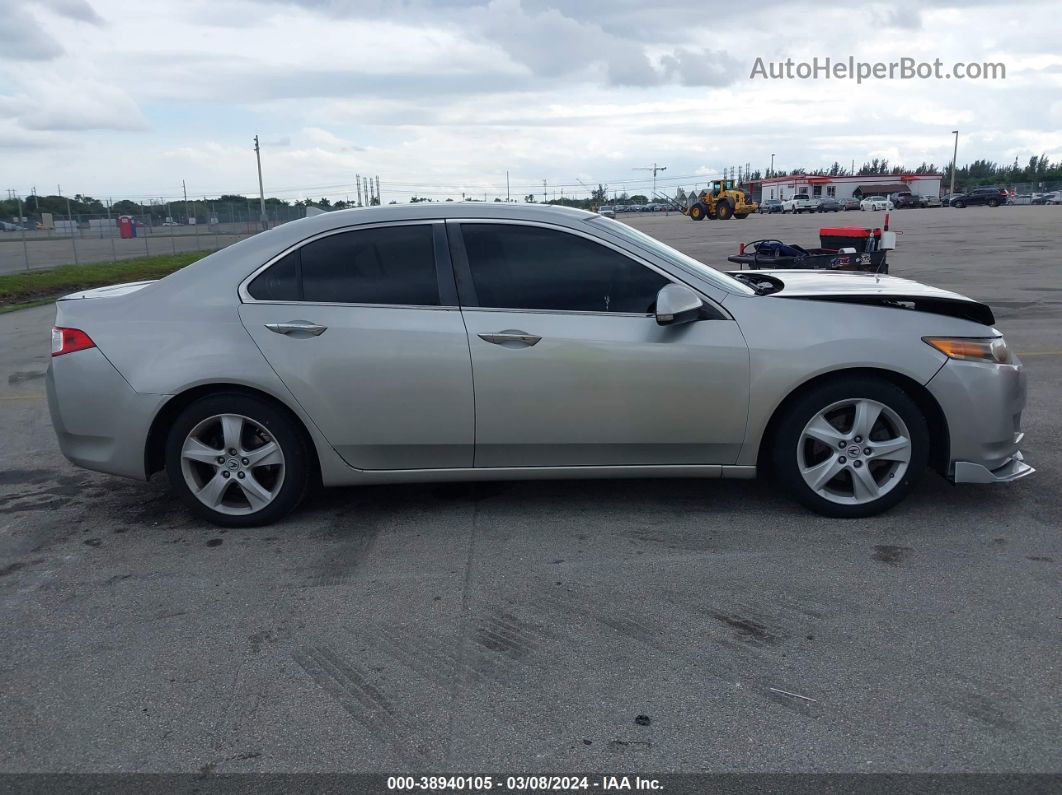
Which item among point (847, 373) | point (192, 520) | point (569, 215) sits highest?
point (569, 215)

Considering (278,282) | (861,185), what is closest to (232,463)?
(278,282)

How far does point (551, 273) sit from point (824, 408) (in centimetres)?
152

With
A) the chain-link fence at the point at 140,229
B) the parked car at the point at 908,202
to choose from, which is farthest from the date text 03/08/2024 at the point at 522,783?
the parked car at the point at 908,202

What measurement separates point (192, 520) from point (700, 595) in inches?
110

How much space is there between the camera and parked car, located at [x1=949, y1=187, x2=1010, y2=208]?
7284 centimetres

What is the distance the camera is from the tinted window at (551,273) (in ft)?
15.4

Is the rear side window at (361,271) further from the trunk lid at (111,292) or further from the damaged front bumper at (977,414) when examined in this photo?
the damaged front bumper at (977,414)

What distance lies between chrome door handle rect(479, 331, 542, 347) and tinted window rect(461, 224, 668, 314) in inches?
6.3

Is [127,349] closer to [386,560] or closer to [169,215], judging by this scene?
[386,560]

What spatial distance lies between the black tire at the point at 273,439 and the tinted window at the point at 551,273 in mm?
1193

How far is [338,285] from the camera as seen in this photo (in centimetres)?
Result: 479

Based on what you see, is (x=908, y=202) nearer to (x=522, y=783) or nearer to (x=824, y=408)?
(x=824, y=408)

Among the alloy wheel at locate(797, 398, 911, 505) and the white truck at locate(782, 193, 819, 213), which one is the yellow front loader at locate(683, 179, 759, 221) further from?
the alloy wheel at locate(797, 398, 911, 505)

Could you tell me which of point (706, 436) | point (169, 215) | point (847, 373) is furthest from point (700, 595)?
point (169, 215)
